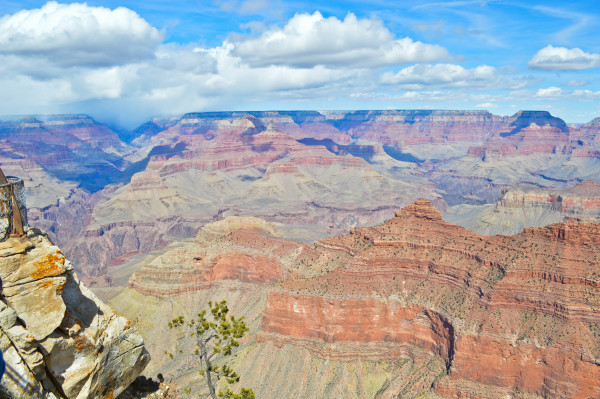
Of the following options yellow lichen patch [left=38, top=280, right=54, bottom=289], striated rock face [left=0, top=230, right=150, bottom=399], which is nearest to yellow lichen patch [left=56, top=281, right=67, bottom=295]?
striated rock face [left=0, top=230, right=150, bottom=399]

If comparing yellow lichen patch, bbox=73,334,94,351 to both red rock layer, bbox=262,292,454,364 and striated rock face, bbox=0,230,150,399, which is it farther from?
red rock layer, bbox=262,292,454,364

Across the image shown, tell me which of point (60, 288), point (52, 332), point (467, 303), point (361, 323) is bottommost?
point (361, 323)

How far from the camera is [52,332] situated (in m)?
15.8

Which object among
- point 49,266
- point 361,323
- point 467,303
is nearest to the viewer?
point 49,266

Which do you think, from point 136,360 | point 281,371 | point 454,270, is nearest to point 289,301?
point 281,371

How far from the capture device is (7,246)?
1588 cm

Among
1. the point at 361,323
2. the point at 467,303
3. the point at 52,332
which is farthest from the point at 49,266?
the point at 467,303

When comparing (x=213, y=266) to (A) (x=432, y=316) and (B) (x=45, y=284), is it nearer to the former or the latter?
(A) (x=432, y=316)

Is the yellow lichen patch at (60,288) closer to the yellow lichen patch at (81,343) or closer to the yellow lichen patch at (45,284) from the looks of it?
the yellow lichen patch at (45,284)

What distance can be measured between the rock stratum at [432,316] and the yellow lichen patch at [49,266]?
64483 millimetres

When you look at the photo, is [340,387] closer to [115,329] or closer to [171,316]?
[171,316]

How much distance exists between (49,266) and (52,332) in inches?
93.6

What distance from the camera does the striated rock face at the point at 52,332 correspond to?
47.2ft

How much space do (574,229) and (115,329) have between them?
257ft
